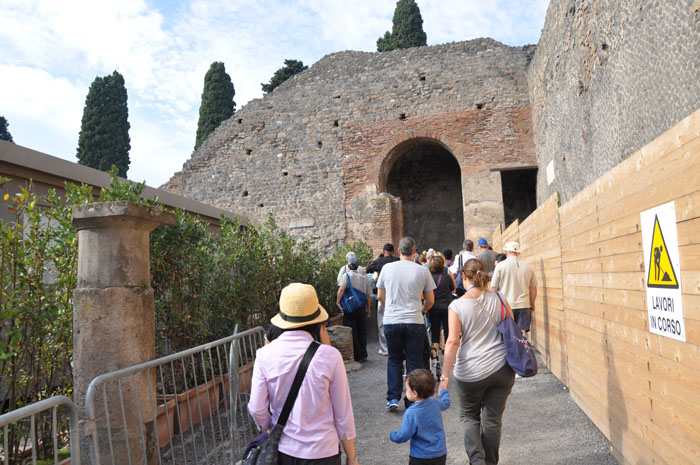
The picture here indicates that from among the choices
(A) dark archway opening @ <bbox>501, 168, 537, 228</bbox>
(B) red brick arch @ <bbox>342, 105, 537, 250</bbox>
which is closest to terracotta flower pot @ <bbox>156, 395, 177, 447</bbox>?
(B) red brick arch @ <bbox>342, 105, 537, 250</bbox>

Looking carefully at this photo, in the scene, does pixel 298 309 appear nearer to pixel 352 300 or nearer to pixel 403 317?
pixel 403 317

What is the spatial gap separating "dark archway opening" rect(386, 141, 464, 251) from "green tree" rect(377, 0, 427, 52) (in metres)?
11.8

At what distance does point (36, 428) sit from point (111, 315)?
1029 millimetres

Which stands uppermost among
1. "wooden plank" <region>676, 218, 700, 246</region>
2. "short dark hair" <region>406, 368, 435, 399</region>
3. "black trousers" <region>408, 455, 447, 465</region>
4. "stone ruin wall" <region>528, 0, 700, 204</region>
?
"stone ruin wall" <region>528, 0, 700, 204</region>

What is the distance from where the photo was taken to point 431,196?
19.7m

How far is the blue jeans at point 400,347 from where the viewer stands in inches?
187

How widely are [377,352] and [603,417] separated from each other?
15.9 feet

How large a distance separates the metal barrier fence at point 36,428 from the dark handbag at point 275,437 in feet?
2.31

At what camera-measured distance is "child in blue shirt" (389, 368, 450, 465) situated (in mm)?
2891

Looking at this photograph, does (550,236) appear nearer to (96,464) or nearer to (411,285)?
(411,285)

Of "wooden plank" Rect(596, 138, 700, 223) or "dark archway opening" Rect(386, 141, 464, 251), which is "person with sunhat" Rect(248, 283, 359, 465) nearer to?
"wooden plank" Rect(596, 138, 700, 223)

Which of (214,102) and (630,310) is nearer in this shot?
(630,310)

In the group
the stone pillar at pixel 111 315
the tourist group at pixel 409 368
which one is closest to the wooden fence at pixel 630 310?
the tourist group at pixel 409 368

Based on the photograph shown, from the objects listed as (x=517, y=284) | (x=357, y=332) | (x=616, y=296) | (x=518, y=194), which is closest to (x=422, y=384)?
(x=616, y=296)
